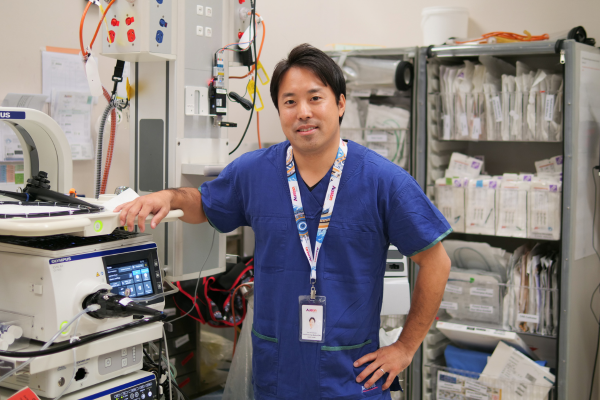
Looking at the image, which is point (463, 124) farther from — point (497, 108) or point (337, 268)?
point (337, 268)

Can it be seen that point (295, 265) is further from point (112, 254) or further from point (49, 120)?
point (49, 120)

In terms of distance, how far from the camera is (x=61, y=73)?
2.54 metres

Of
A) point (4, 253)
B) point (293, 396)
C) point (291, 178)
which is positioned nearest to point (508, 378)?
point (293, 396)

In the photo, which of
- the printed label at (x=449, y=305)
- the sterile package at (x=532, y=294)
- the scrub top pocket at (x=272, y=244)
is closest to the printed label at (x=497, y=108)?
the sterile package at (x=532, y=294)

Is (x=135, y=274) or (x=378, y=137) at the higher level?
(x=378, y=137)

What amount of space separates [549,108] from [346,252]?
1.53m

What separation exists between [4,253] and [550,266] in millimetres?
2292

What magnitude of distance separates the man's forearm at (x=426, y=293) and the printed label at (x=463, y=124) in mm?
1321

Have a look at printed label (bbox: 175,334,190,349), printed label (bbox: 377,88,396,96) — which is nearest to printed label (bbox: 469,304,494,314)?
printed label (bbox: 377,88,396,96)

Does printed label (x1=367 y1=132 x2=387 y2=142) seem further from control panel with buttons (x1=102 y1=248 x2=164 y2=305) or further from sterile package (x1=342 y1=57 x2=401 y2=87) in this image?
control panel with buttons (x1=102 y1=248 x2=164 y2=305)

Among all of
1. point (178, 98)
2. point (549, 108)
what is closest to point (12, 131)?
point (178, 98)

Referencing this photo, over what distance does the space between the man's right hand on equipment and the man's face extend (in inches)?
15.5

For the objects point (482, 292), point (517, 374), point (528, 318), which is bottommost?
point (517, 374)

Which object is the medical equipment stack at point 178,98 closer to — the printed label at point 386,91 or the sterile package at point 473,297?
the printed label at point 386,91
